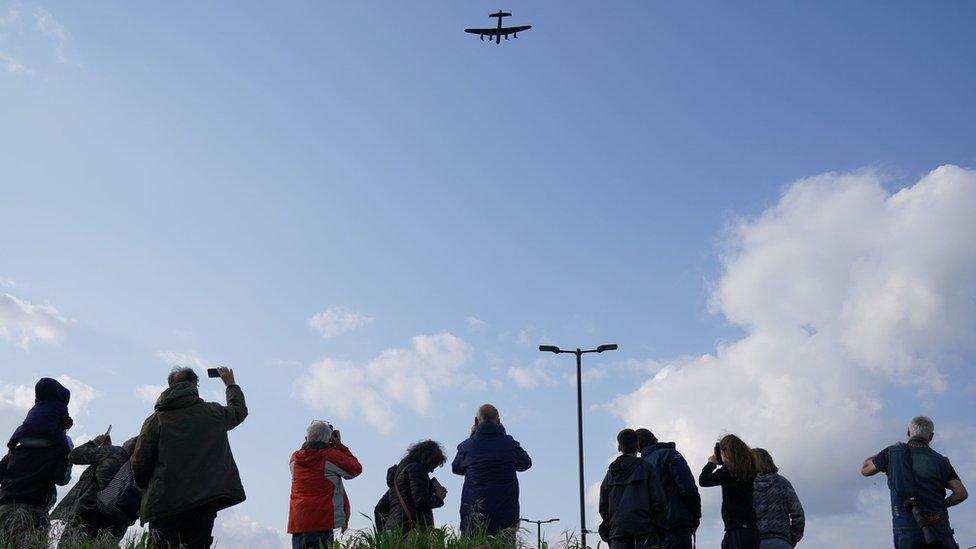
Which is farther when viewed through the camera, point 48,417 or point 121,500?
point 48,417

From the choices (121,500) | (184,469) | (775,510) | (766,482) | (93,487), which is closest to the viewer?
(184,469)

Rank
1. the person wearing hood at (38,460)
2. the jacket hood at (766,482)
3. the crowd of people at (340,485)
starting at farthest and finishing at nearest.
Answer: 1. the person wearing hood at (38,460)
2. the jacket hood at (766,482)
3. the crowd of people at (340,485)

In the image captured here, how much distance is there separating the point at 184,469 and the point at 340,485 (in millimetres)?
2803

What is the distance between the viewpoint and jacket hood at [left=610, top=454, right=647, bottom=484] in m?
8.24

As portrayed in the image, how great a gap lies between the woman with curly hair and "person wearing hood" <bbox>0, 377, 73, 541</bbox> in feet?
10.0

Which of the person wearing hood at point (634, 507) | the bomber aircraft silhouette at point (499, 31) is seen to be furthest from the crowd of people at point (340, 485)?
the bomber aircraft silhouette at point (499, 31)

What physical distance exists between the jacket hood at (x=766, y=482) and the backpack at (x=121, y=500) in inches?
206

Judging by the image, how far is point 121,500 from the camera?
7699mm

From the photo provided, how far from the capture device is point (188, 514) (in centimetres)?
693

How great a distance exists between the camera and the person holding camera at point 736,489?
8.28 m

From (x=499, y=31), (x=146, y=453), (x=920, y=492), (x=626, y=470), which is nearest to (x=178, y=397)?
(x=146, y=453)

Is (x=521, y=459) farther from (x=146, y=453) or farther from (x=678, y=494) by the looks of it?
(x=146, y=453)

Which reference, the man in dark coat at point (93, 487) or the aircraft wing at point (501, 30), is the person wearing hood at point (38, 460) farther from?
the aircraft wing at point (501, 30)

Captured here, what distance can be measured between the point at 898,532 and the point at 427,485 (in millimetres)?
4382
